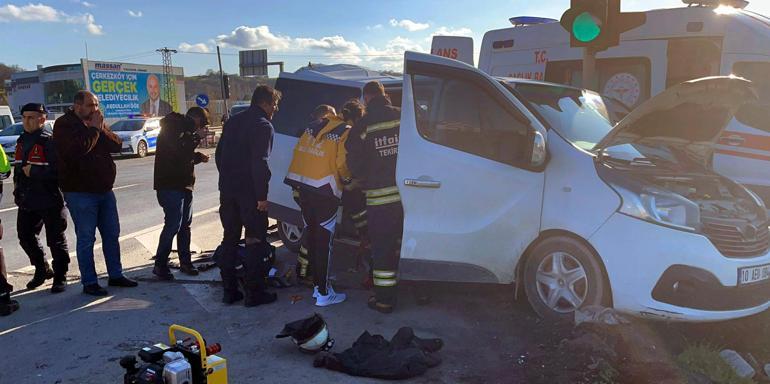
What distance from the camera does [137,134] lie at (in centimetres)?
2130

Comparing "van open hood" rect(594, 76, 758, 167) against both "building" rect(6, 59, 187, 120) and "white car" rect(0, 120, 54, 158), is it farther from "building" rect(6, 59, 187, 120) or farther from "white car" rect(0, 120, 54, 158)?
"building" rect(6, 59, 187, 120)

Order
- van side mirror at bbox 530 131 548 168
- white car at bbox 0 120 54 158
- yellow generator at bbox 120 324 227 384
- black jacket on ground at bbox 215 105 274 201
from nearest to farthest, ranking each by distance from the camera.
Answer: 1. yellow generator at bbox 120 324 227 384
2. van side mirror at bbox 530 131 548 168
3. black jacket on ground at bbox 215 105 274 201
4. white car at bbox 0 120 54 158

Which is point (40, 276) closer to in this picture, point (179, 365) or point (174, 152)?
point (174, 152)

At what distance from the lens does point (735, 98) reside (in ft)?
14.4

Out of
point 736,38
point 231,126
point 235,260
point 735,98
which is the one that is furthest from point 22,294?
point 736,38

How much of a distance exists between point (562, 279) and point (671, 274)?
0.73 m

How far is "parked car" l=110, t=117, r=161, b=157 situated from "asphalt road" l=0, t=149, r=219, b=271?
473 centimetres

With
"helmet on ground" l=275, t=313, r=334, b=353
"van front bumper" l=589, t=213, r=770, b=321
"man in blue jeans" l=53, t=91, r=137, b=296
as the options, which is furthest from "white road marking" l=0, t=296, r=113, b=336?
"van front bumper" l=589, t=213, r=770, b=321

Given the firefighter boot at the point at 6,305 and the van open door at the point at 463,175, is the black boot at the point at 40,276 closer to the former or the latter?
the firefighter boot at the point at 6,305

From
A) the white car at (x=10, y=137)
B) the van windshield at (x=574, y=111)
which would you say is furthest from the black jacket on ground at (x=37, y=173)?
the white car at (x=10, y=137)

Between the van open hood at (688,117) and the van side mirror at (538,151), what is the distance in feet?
1.58

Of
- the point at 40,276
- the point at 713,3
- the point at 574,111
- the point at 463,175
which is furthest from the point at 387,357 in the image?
the point at 713,3

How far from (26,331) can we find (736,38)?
7271 mm

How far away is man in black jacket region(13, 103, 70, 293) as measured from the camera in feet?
17.1
